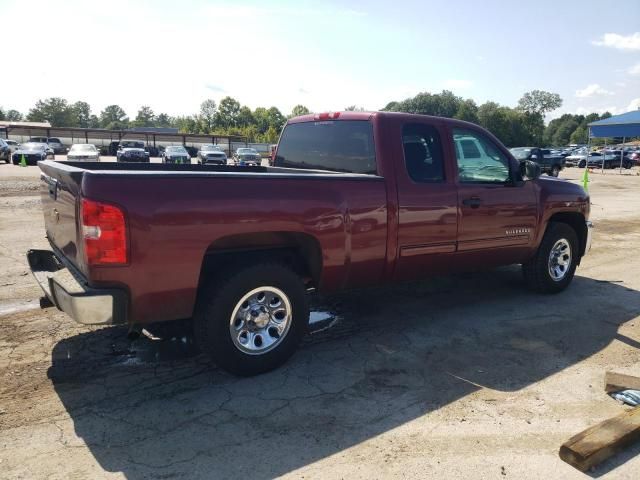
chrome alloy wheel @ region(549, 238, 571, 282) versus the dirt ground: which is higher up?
chrome alloy wheel @ region(549, 238, 571, 282)

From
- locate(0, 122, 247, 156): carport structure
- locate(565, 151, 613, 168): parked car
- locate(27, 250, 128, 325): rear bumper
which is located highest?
locate(0, 122, 247, 156): carport structure

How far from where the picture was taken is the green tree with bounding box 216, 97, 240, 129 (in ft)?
432

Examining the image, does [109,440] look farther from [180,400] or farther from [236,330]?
[236,330]

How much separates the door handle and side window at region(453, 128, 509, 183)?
18cm

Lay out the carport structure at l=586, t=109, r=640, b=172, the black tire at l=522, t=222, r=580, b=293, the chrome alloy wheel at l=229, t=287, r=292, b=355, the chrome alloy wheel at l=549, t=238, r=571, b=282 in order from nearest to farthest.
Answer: the chrome alloy wheel at l=229, t=287, r=292, b=355
the black tire at l=522, t=222, r=580, b=293
the chrome alloy wheel at l=549, t=238, r=571, b=282
the carport structure at l=586, t=109, r=640, b=172

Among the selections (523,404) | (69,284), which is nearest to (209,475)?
(69,284)

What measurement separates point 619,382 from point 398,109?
288 feet

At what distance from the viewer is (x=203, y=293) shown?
3506 mm

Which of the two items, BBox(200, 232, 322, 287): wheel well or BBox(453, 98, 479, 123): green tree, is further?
BBox(453, 98, 479, 123): green tree

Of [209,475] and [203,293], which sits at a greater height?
[203,293]

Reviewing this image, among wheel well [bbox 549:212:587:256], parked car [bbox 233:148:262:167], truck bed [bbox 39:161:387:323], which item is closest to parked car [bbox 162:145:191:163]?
parked car [bbox 233:148:262:167]

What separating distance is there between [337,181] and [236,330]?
1.35 meters

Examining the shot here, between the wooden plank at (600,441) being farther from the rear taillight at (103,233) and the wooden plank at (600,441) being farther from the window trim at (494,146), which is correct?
the rear taillight at (103,233)

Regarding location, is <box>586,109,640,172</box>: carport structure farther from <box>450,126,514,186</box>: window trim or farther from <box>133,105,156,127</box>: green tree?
<box>133,105,156,127</box>: green tree
